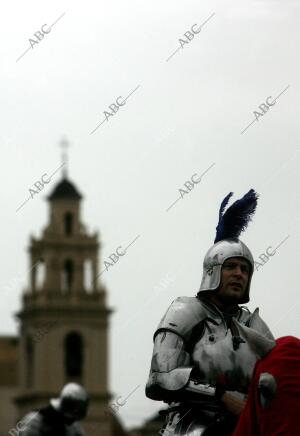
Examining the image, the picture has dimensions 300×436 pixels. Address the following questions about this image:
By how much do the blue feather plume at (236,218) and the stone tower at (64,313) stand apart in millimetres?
109521

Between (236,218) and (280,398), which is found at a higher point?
(236,218)

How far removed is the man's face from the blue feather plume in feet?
1.37

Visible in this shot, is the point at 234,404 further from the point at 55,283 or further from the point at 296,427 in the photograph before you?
the point at 55,283

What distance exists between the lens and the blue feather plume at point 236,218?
622 inches

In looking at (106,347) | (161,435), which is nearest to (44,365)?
(106,347)

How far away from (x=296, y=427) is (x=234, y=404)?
93.4 inches

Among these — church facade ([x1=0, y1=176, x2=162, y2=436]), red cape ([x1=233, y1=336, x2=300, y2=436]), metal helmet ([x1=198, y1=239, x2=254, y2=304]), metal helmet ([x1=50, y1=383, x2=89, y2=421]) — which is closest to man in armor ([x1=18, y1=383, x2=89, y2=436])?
metal helmet ([x1=50, y1=383, x2=89, y2=421])

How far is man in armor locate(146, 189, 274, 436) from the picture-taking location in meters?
15.1

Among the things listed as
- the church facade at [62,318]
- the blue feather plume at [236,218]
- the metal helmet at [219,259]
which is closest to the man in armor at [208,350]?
the metal helmet at [219,259]

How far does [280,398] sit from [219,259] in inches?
111

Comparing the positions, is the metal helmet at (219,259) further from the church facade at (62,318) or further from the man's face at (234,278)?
→ the church facade at (62,318)

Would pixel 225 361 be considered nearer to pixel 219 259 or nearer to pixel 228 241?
pixel 219 259

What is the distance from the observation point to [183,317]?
1536 centimetres

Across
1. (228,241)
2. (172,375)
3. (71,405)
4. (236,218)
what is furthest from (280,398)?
(71,405)
